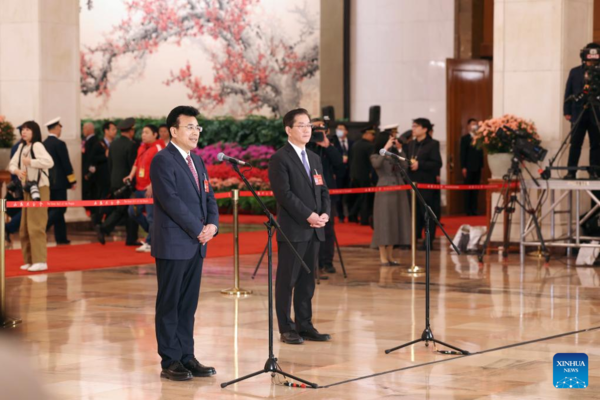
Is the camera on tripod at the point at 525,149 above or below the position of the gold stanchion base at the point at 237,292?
above

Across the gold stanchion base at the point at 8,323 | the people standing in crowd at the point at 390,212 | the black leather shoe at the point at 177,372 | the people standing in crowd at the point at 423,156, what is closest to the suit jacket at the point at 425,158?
the people standing in crowd at the point at 423,156

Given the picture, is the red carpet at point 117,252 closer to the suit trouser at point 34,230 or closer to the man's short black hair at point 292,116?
the suit trouser at point 34,230

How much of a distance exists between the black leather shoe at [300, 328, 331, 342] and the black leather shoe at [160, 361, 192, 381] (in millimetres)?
1431

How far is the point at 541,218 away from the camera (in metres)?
12.3

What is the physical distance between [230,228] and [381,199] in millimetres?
5906

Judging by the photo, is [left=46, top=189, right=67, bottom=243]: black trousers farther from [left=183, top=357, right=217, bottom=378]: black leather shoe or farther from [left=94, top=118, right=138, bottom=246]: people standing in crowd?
[left=183, top=357, right=217, bottom=378]: black leather shoe

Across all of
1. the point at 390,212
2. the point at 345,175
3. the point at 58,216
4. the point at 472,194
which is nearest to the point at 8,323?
the point at 390,212

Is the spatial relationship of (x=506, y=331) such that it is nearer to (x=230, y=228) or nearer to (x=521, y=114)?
(x=521, y=114)

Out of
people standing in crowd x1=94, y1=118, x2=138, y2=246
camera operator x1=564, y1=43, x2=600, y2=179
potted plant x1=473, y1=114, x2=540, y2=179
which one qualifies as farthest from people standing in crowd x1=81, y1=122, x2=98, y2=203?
camera operator x1=564, y1=43, x2=600, y2=179

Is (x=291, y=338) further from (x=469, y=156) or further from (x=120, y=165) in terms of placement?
(x=469, y=156)

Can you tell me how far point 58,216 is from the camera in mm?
13562

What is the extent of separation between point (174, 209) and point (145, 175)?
23.5ft

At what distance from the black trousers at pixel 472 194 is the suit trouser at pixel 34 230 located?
1059 cm

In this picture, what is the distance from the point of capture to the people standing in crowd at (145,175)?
39.4 ft
